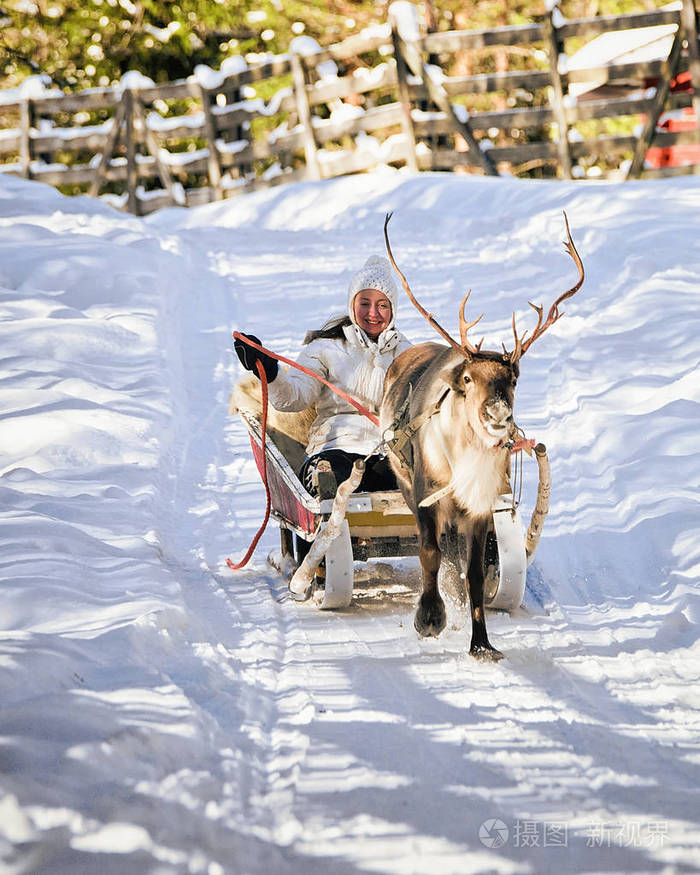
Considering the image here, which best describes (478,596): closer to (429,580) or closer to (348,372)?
(429,580)

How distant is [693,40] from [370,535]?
9.91 metres

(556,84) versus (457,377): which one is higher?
(457,377)

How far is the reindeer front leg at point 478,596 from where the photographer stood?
367cm

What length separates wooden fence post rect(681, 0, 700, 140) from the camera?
39.7 ft

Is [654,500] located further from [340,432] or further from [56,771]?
[56,771]

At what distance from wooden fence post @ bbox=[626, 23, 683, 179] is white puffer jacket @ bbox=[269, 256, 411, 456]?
8707 mm

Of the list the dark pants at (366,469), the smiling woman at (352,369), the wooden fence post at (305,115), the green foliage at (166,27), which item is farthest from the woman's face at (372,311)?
the green foliage at (166,27)

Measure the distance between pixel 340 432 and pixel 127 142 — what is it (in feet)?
43.8

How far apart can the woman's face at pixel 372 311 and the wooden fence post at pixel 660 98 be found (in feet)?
28.6

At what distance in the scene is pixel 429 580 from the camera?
12.7ft

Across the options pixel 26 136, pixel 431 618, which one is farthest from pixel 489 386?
pixel 26 136

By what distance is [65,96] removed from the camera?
17.0 metres

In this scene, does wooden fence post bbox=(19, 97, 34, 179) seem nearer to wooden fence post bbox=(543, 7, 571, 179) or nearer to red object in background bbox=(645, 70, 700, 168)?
wooden fence post bbox=(543, 7, 571, 179)

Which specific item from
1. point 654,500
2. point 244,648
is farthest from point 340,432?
point 654,500
